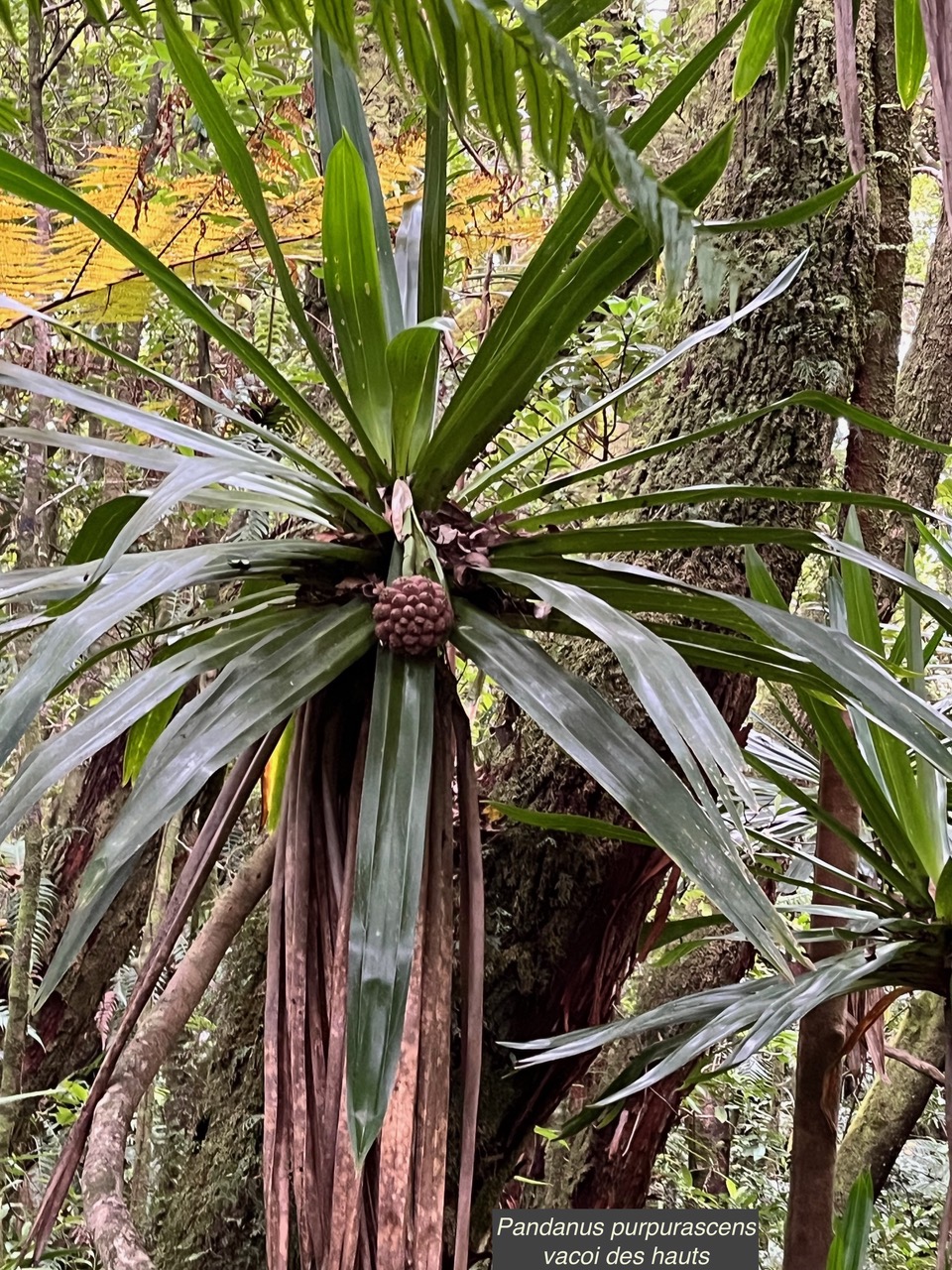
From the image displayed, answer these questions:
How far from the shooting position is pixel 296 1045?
776 mm

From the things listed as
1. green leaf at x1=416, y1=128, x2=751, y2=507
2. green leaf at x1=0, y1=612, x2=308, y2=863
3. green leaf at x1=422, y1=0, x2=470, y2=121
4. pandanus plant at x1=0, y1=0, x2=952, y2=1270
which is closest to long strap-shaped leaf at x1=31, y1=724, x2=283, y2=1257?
pandanus plant at x1=0, y1=0, x2=952, y2=1270

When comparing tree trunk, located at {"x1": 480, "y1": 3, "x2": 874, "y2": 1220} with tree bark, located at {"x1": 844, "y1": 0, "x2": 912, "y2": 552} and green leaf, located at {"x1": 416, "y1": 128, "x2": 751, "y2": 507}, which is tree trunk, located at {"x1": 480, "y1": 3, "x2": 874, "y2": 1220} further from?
green leaf, located at {"x1": 416, "y1": 128, "x2": 751, "y2": 507}

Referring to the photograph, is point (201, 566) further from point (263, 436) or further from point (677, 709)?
point (677, 709)

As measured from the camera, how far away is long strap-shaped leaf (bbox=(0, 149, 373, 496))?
2.54 ft

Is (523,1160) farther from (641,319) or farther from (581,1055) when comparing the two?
(641,319)

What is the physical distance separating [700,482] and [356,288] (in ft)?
1.84

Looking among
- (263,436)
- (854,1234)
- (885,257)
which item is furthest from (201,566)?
(885,257)

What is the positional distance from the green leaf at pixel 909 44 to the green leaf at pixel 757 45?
0.12m

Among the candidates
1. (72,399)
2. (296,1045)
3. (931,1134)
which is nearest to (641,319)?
(72,399)

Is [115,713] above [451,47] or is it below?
below

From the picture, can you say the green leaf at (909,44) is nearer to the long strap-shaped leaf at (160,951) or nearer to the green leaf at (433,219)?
the green leaf at (433,219)

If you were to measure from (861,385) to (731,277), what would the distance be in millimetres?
1021

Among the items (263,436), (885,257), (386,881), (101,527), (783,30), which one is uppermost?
(885,257)

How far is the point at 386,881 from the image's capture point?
2.31 ft
